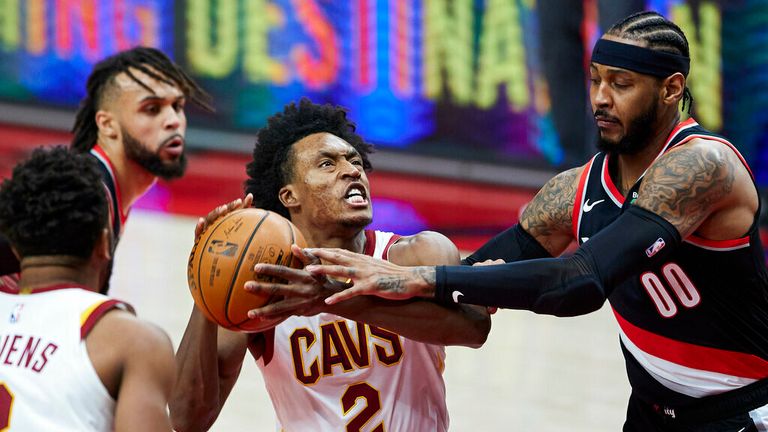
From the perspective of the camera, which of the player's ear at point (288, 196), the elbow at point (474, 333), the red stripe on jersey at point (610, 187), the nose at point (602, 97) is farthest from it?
the player's ear at point (288, 196)

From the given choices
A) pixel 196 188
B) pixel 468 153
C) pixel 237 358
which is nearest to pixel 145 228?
pixel 196 188

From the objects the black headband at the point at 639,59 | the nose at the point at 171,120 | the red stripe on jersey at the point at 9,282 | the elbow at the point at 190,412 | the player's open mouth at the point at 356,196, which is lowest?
the elbow at the point at 190,412

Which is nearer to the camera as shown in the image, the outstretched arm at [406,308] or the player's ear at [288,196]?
the outstretched arm at [406,308]

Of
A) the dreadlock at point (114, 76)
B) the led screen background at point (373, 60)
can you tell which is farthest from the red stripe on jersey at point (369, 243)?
the led screen background at point (373, 60)

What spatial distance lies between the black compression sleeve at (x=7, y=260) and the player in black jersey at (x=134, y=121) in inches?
42.0

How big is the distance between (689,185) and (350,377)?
136cm

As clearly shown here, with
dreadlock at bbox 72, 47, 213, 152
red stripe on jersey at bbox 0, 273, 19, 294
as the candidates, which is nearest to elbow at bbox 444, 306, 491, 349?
red stripe on jersey at bbox 0, 273, 19, 294

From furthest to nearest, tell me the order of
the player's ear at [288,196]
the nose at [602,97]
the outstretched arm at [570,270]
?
the player's ear at [288,196], the nose at [602,97], the outstretched arm at [570,270]

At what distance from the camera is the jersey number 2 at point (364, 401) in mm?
4117

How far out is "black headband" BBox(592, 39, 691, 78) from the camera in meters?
4.09

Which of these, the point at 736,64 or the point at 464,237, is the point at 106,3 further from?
the point at 736,64

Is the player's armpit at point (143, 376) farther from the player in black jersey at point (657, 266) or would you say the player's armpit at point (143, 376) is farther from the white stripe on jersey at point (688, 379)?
the white stripe on jersey at point (688, 379)

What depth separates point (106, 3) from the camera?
12.3 m

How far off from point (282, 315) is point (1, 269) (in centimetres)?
186
